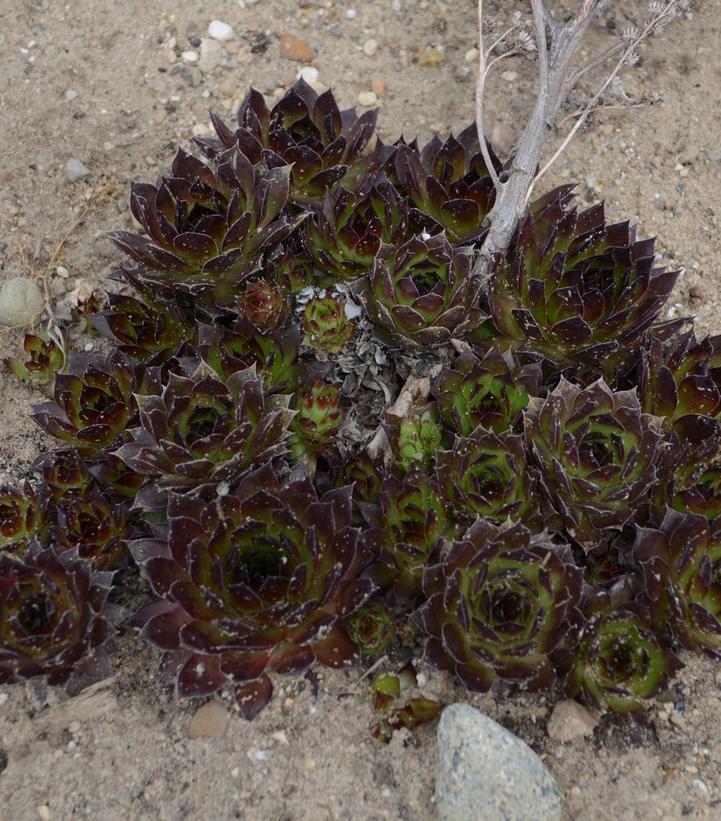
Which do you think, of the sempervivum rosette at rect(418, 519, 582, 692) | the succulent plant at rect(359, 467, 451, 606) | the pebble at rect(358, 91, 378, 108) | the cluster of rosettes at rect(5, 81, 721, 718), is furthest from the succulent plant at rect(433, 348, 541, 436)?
the pebble at rect(358, 91, 378, 108)

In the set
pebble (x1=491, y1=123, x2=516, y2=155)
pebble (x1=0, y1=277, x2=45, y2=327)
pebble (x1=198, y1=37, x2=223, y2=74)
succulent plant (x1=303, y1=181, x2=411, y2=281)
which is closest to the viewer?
succulent plant (x1=303, y1=181, x2=411, y2=281)

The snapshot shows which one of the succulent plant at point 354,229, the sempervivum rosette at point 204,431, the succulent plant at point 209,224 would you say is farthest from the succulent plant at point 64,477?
the succulent plant at point 354,229

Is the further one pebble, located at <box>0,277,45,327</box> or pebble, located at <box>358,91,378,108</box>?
pebble, located at <box>358,91,378,108</box>

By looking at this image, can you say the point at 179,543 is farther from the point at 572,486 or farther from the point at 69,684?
the point at 572,486

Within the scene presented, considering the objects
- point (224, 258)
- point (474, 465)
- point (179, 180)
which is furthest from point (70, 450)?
point (474, 465)

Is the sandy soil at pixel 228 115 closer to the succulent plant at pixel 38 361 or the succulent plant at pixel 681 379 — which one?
the succulent plant at pixel 38 361

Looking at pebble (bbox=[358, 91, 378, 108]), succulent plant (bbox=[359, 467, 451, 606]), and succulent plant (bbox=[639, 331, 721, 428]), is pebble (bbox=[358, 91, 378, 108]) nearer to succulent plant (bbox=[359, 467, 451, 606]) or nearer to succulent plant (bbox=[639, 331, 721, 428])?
succulent plant (bbox=[639, 331, 721, 428])
